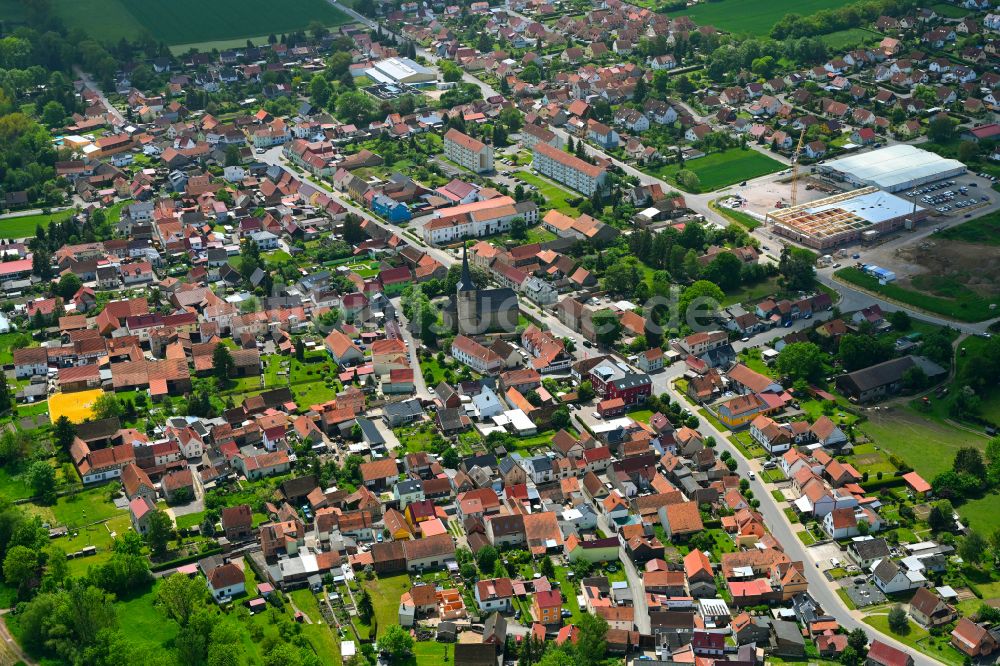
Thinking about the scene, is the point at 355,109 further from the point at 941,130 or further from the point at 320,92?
the point at 941,130

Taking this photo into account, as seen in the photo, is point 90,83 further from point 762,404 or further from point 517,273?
point 762,404

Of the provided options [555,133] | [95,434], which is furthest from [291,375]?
[555,133]

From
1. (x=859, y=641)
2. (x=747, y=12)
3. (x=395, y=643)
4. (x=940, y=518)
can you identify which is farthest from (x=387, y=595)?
(x=747, y=12)

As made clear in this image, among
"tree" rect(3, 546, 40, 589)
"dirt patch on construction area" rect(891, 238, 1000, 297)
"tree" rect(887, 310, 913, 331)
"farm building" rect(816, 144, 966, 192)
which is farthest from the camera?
"farm building" rect(816, 144, 966, 192)

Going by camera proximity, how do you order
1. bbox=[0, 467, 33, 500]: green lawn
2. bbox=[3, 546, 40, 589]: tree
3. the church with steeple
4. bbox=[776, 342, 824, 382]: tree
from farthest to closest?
the church with steeple < bbox=[776, 342, 824, 382]: tree < bbox=[0, 467, 33, 500]: green lawn < bbox=[3, 546, 40, 589]: tree

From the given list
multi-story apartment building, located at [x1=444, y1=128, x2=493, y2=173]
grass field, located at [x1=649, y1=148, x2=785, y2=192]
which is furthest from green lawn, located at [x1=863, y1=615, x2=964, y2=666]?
multi-story apartment building, located at [x1=444, y1=128, x2=493, y2=173]

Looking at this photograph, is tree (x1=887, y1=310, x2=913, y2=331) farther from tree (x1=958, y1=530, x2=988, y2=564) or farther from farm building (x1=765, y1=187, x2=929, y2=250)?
tree (x1=958, y1=530, x2=988, y2=564)
